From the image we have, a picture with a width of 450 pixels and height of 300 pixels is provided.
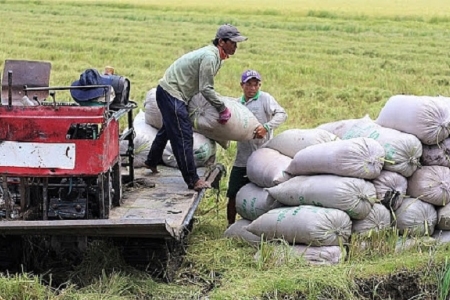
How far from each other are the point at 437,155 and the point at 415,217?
1.70 feet

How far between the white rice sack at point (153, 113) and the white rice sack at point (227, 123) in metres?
0.91

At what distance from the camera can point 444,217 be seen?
596 cm

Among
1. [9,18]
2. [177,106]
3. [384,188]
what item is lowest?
[9,18]

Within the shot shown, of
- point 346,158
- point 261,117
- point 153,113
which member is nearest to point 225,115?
point 261,117

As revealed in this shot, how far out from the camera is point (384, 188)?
584 centimetres

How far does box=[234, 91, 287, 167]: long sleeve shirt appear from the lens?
661 cm

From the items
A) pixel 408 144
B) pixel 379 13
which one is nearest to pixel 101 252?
pixel 408 144

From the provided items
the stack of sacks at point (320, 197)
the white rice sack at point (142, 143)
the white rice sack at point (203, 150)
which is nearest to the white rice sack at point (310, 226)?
the stack of sacks at point (320, 197)

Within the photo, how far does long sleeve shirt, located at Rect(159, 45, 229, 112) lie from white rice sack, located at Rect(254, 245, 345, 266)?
4.23 feet

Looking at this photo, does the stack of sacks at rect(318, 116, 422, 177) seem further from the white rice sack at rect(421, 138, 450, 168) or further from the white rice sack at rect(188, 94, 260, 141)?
the white rice sack at rect(188, 94, 260, 141)

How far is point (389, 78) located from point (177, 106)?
8.84 metres

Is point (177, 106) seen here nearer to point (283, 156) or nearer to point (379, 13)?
point (283, 156)

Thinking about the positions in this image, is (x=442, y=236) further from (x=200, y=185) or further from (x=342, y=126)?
(x=200, y=185)

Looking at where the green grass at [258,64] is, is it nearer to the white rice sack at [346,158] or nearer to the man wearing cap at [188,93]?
the white rice sack at [346,158]
